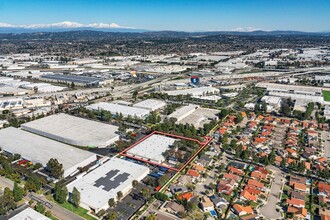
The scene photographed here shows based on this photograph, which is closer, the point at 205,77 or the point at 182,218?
the point at 182,218

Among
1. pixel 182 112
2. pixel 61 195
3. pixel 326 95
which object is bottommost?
pixel 61 195

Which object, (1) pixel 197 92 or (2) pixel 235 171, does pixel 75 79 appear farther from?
(2) pixel 235 171

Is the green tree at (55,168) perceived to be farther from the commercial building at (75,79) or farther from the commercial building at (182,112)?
the commercial building at (75,79)

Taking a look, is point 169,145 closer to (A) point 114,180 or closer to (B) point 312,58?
(A) point 114,180

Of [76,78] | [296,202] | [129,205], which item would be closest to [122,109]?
[129,205]

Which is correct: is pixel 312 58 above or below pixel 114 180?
above

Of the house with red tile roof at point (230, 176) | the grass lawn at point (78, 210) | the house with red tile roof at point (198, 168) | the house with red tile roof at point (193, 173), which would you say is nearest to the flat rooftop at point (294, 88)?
the house with red tile roof at point (198, 168)

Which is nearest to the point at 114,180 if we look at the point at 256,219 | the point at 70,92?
the point at 256,219

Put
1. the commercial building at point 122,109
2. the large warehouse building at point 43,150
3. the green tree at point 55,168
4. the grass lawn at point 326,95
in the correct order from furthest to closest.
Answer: the grass lawn at point 326,95 < the commercial building at point 122,109 < the large warehouse building at point 43,150 < the green tree at point 55,168
